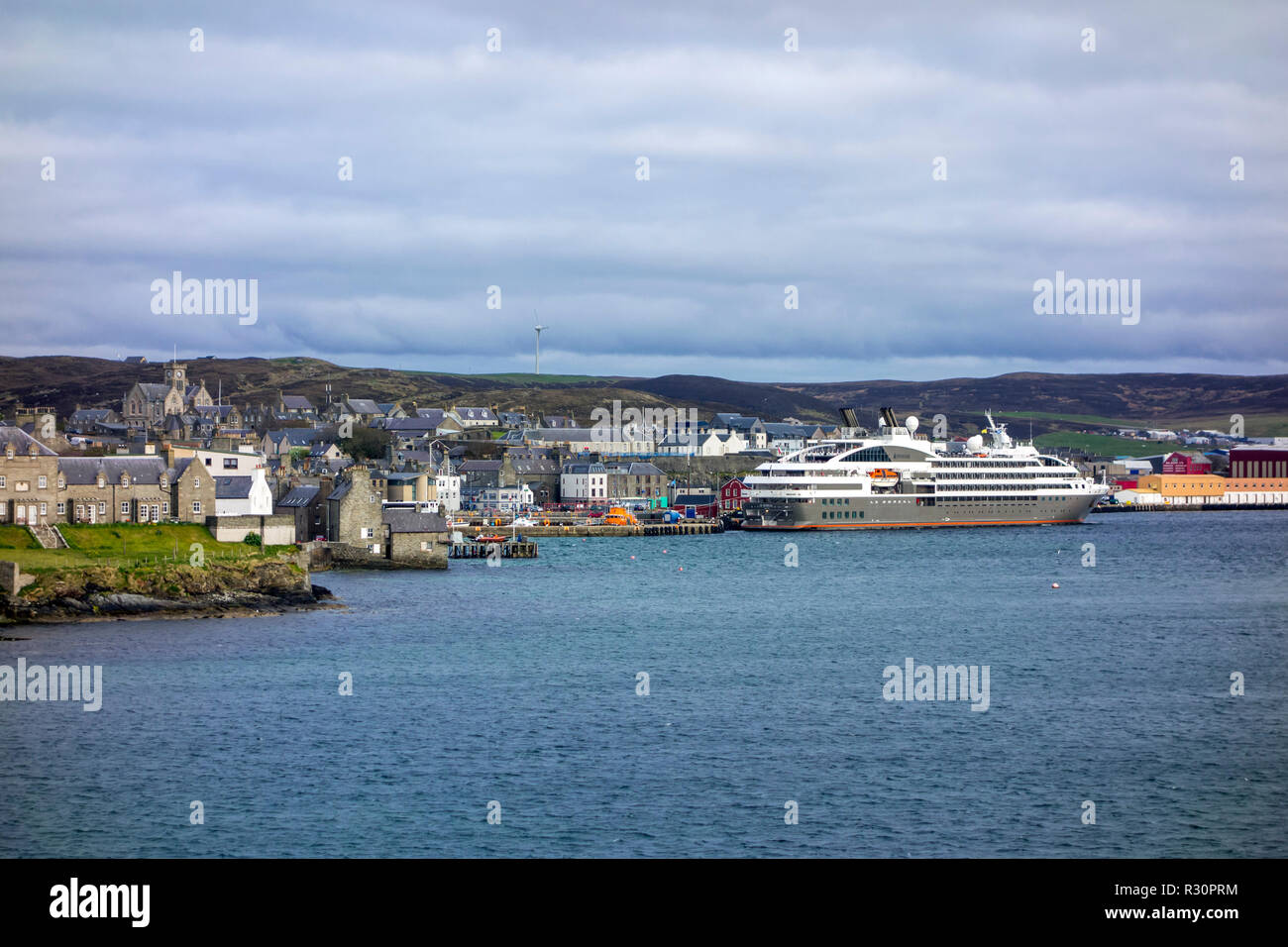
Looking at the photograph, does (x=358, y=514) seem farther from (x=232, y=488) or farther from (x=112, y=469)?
(x=112, y=469)

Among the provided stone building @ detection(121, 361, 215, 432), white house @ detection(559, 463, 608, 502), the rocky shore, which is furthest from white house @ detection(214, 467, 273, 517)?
stone building @ detection(121, 361, 215, 432)

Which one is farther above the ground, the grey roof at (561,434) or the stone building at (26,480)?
the grey roof at (561,434)

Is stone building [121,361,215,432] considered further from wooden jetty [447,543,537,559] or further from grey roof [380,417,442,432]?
wooden jetty [447,543,537,559]

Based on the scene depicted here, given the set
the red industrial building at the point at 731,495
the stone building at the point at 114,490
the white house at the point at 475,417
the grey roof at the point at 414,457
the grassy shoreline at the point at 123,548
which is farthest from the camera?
the white house at the point at 475,417

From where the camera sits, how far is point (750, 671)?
3198 centimetres

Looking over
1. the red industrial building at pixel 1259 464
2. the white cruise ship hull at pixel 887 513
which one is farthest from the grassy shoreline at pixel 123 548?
the red industrial building at pixel 1259 464

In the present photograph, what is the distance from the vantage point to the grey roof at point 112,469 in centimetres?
4769

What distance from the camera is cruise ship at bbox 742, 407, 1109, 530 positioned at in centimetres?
9312

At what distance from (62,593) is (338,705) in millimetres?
15524

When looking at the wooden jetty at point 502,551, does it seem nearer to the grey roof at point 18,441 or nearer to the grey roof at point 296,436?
the grey roof at point 18,441

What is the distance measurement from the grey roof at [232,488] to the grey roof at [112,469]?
250 centimetres

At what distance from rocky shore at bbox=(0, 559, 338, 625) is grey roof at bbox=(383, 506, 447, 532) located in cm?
1315
